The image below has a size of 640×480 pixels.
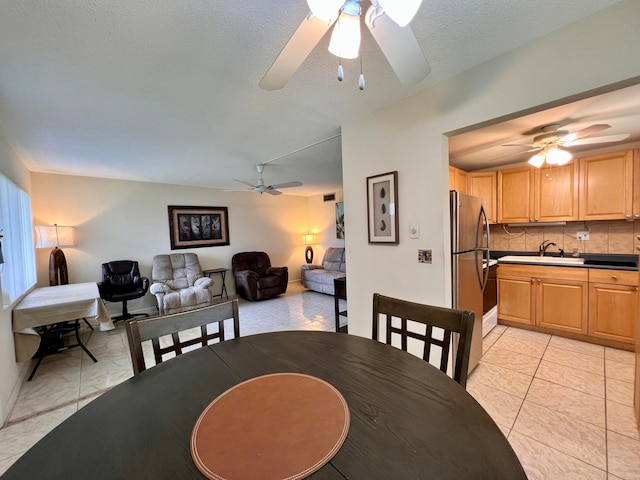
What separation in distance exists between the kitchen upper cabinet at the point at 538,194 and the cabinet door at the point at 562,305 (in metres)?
0.81

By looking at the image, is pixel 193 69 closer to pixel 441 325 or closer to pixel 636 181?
pixel 441 325

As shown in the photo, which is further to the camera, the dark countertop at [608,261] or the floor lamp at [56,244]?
the floor lamp at [56,244]

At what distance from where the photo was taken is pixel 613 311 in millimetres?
2619

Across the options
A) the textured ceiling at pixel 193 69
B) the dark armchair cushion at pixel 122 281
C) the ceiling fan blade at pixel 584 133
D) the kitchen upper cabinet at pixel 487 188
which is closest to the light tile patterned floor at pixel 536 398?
the dark armchair cushion at pixel 122 281

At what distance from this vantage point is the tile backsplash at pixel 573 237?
2.96m

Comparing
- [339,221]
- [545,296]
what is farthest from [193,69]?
[339,221]

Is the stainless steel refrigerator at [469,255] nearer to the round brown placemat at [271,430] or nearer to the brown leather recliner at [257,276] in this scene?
the round brown placemat at [271,430]

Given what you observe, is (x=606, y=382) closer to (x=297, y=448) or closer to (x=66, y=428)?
(x=297, y=448)

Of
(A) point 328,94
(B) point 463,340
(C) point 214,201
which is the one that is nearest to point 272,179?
(C) point 214,201

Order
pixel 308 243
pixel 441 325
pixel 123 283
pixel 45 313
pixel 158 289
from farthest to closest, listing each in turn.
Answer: pixel 308 243 < pixel 123 283 < pixel 158 289 < pixel 45 313 < pixel 441 325

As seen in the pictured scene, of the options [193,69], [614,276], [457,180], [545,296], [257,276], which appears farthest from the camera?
[257,276]

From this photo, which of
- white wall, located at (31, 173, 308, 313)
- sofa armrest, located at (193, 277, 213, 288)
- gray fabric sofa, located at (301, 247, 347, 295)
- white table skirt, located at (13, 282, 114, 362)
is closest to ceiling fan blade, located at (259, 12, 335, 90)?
white table skirt, located at (13, 282, 114, 362)

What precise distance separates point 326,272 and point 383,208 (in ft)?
11.9

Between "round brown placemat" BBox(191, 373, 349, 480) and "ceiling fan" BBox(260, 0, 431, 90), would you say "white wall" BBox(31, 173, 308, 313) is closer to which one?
"ceiling fan" BBox(260, 0, 431, 90)
